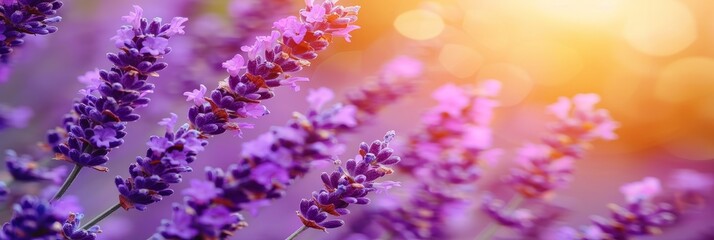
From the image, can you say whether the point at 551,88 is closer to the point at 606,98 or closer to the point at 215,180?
the point at 606,98

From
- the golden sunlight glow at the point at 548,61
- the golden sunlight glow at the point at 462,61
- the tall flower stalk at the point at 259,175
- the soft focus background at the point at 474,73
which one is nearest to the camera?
the tall flower stalk at the point at 259,175

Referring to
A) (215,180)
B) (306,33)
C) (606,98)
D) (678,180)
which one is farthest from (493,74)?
(215,180)

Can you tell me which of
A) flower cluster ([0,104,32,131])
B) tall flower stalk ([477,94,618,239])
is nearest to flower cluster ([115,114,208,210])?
flower cluster ([0,104,32,131])

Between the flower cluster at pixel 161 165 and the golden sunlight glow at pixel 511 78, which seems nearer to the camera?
the flower cluster at pixel 161 165

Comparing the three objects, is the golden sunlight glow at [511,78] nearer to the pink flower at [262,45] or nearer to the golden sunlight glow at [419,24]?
the golden sunlight glow at [419,24]

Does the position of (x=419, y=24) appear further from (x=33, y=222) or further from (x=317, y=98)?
(x=33, y=222)

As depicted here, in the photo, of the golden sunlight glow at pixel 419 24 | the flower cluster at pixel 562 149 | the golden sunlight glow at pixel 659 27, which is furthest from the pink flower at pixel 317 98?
the golden sunlight glow at pixel 659 27

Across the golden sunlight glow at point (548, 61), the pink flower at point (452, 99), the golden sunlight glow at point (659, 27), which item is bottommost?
the pink flower at point (452, 99)

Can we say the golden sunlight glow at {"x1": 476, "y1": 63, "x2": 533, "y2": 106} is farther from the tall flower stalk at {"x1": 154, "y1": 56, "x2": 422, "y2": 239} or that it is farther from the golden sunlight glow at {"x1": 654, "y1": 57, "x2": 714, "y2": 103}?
the tall flower stalk at {"x1": 154, "y1": 56, "x2": 422, "y2": 239}
